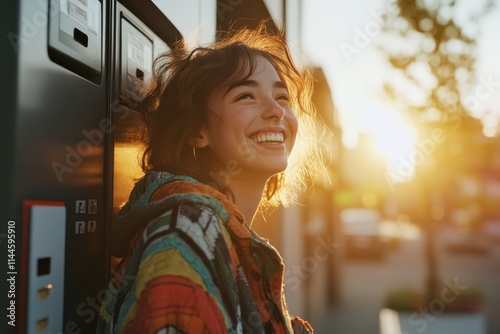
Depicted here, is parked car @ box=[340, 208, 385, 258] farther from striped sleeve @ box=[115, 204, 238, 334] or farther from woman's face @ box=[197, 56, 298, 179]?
striped sleeve @ box=[115, 204, 238, 334]

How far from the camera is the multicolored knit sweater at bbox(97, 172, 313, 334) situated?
3.98 ft

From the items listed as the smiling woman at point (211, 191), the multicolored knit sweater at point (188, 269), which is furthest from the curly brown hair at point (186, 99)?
the multicolored knit sweater at point (188, 269)

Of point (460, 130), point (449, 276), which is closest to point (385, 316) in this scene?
point (460, 130)

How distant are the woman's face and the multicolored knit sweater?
1.22 feet

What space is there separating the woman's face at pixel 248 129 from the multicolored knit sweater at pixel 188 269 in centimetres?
37

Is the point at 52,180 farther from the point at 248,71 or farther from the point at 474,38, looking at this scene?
the point at 474,38

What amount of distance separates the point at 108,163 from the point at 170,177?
40 cm

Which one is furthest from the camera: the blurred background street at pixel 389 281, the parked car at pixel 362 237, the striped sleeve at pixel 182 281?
the parked car at pixel 362 237

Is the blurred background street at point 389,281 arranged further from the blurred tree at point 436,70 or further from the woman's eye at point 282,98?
the woman's eye at point 282,98

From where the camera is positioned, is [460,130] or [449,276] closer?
[460,130]

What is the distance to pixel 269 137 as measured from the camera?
2027 mm

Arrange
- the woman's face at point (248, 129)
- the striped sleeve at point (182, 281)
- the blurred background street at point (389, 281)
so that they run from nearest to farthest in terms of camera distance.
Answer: the striped sleeve at point (182, 281) → the woman's face at point (248, 129) → the blurred background street at point (389, 281)

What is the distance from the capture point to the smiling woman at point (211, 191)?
1.24m

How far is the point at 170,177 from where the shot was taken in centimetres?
163
